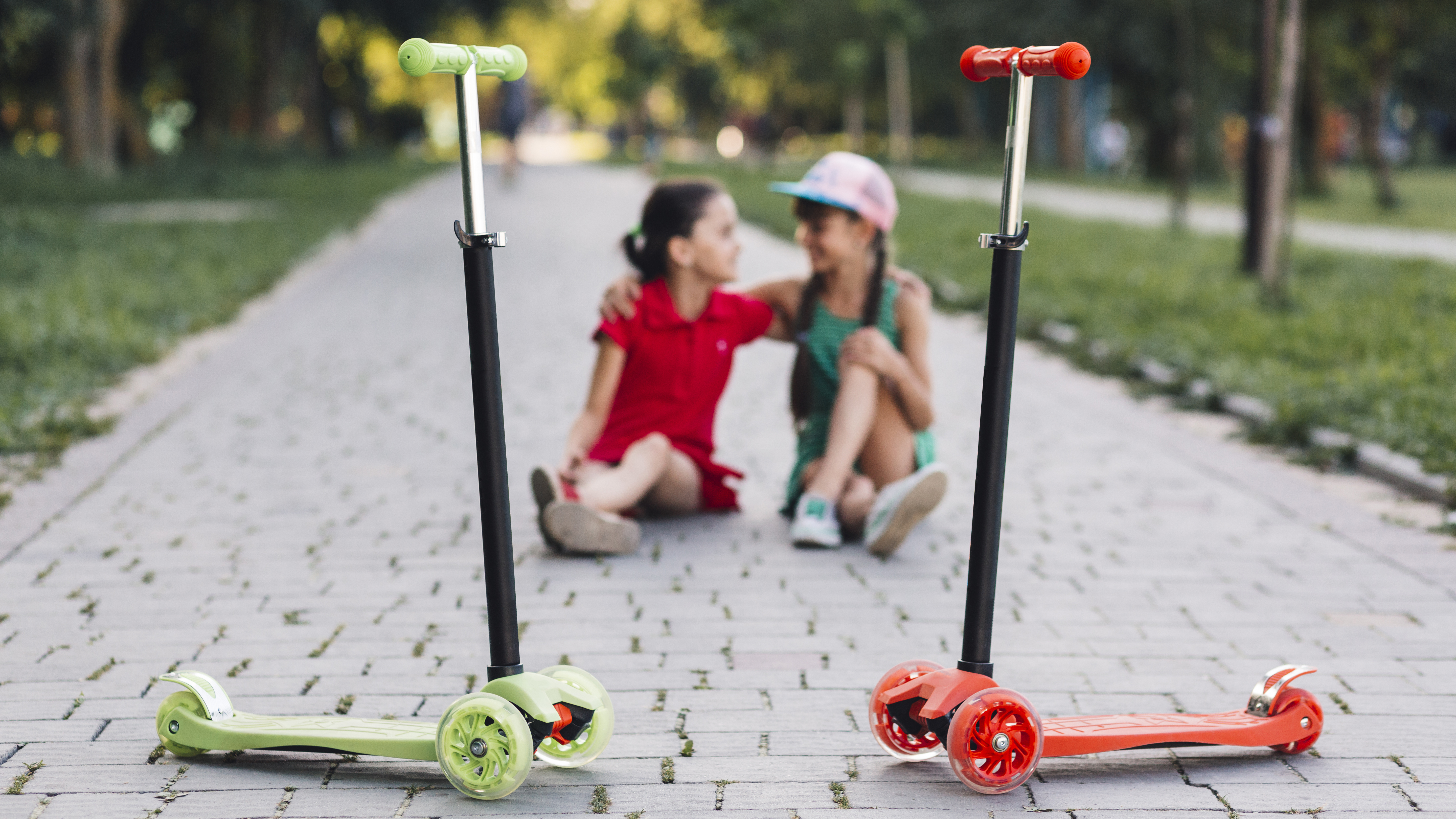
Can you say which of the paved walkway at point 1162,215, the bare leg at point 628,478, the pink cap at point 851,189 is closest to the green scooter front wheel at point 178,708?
the bare leg at point 628,478

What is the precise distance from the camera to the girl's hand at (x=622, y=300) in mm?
4836

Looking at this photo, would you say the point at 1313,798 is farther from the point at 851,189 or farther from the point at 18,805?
the point at 18,805

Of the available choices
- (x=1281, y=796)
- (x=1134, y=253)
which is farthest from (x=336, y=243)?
(x=1281, y=796)

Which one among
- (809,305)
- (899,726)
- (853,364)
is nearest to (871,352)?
(853,364)

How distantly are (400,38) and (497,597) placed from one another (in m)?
33.8

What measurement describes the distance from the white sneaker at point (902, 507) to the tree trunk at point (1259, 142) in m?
8.08

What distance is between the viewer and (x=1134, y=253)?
1398 centimetres

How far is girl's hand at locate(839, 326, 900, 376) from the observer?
4.78 metres

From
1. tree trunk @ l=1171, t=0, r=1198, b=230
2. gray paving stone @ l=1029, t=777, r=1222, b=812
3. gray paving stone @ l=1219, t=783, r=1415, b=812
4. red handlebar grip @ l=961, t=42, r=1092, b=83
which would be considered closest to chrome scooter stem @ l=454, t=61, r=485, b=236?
red handlebar grip @ l=961, t=42, r=1092, b=83

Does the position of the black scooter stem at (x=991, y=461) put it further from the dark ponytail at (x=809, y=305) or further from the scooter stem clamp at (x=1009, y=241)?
the dark ponytail at (x=809, y=305)

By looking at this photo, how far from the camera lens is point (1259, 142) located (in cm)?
1174

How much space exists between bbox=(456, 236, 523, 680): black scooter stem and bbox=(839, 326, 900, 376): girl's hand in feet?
7.08

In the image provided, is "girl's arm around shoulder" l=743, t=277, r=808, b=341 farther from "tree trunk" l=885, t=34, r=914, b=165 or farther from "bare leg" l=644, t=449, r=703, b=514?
"tree trunk" l=885, t=34, r=914, b=165

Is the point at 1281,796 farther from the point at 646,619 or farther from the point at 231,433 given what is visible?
the point at 231,433
